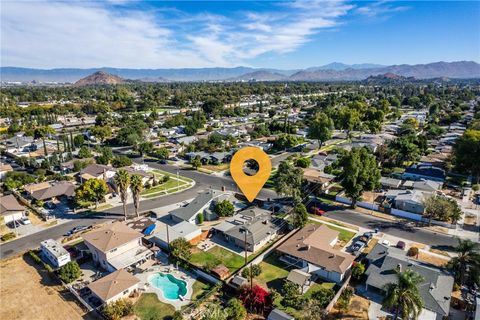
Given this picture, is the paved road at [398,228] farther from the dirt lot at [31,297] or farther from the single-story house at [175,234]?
the dirt lot at [31,297]

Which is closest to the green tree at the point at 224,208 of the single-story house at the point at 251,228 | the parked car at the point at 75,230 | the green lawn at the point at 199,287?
the single-story house at the point at 251,228

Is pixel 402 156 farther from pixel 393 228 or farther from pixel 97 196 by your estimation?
pixel 97 196

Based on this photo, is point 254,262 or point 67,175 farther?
point 67,175

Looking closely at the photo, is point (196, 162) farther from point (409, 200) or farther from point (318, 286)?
point (318, 286)

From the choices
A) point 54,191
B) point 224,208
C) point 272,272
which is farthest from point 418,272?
point 54,191

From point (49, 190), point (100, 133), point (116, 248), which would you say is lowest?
point (116, 248)

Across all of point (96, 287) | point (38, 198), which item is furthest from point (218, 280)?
point (38, 198)

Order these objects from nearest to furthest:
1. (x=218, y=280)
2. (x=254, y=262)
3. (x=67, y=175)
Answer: (x=218, y=280) → (x=254, y=262) → (x=67, y=175)
